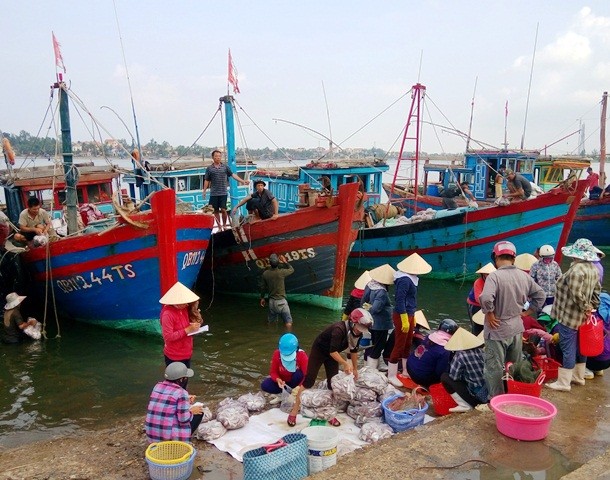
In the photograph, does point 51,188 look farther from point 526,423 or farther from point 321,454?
point 526,423

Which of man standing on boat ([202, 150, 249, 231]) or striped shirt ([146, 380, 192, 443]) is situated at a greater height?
man standing on boat ([202, 150, 249, 231])

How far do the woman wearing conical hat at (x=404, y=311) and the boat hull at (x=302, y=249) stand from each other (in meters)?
3.96

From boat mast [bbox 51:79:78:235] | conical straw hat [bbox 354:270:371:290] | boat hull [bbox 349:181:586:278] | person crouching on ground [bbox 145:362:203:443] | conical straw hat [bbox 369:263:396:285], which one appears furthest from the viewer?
boat hull [bbox 349:181:586:278]

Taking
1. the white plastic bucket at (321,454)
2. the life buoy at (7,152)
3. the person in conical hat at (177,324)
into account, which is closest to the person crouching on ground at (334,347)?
the white plastic bucket at (321,454)

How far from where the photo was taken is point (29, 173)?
1244 cm

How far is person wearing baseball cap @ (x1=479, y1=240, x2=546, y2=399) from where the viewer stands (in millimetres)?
4695

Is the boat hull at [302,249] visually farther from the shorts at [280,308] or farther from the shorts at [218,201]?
the shorts at [280,308]

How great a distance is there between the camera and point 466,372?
5234 millimetres

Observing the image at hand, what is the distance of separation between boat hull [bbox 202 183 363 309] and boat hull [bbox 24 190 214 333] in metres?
1.43

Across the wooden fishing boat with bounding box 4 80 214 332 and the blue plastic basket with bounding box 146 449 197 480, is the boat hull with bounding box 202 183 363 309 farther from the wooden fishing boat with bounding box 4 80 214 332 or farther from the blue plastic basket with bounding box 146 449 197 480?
the blue plastic basket with bounding box 146 449 197 480

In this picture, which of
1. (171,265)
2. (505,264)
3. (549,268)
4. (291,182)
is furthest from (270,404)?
(291,182)

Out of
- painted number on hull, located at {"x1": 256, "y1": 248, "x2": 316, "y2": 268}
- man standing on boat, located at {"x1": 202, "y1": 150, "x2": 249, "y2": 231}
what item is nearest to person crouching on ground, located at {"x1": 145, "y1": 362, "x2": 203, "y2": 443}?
painted number on hull, located at {"x1": 256, "y1": 248, "x2": 316, "y2": 268}

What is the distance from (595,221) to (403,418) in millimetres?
16223

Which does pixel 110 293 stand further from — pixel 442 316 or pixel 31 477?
pixel 442 316
